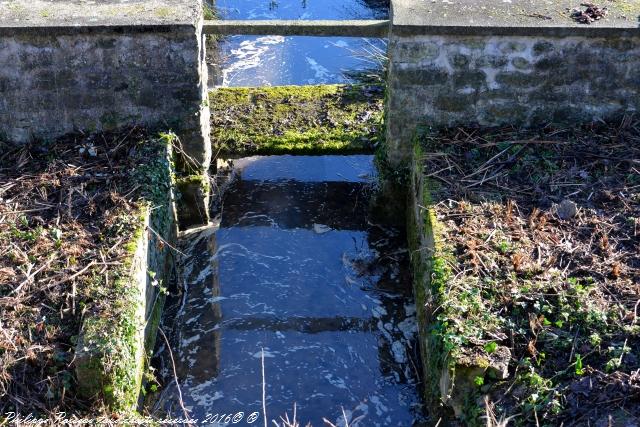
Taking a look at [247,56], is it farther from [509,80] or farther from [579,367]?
[579,367]

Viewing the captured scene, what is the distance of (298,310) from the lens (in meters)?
5.98

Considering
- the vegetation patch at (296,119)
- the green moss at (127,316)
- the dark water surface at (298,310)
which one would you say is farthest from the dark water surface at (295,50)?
the green moss at (127,316)

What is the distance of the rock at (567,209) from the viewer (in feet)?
17.0

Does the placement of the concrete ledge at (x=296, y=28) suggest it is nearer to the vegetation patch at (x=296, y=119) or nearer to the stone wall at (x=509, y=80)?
the stone wall at (x=509, y=80)

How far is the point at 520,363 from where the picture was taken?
13.1 feet

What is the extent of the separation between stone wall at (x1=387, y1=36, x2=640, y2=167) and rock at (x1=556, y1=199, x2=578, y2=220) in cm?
129

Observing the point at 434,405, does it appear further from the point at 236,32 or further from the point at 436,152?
the point at 236,32

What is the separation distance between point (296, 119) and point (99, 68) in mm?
2346

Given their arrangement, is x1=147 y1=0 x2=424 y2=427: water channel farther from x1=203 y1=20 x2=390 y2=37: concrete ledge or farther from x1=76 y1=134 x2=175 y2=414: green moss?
x1=203 y1=20 x2=390 y2=37: concrete ledge

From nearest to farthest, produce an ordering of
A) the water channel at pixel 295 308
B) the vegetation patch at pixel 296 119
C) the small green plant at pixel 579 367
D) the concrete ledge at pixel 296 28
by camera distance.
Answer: the small green plant at pixel 579 367
the water channel at pixel 295 308
the concrete ledge at pixel 296 28
the vegetation patch at pixel 296 119

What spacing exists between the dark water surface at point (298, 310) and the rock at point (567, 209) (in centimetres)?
153

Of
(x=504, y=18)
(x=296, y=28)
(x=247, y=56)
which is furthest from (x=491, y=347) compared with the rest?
(x=247, y=56)

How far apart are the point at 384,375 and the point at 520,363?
1.57m

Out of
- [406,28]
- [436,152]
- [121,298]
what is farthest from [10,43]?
[436,152]
